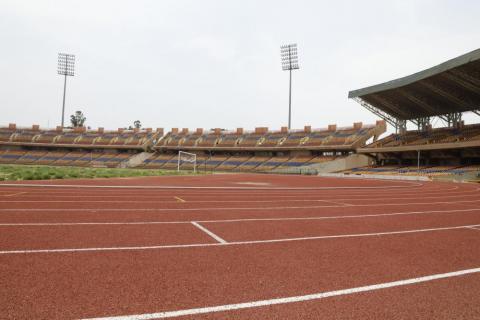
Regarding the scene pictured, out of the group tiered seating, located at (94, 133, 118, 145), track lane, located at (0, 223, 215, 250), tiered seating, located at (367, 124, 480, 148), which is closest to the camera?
track lane, located at (0, 223, 215, 250)

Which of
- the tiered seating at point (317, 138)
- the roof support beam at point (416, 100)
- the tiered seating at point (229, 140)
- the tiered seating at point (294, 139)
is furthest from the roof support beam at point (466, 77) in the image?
the tiered seating at point (229, 140)

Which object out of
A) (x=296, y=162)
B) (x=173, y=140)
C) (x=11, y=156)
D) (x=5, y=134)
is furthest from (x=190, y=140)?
(x=5, y=134)

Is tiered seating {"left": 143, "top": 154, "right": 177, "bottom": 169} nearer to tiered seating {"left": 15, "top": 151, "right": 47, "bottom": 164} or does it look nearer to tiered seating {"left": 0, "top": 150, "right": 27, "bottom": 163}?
tiered seating {"left": 15, "top": 151, "right": 47, "bottom": 164}

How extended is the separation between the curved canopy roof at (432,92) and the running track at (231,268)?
31.3m

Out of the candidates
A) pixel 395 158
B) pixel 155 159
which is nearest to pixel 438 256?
pixel 395 158

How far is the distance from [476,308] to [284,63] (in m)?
73.7

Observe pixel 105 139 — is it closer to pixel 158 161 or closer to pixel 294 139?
pixel 158 161

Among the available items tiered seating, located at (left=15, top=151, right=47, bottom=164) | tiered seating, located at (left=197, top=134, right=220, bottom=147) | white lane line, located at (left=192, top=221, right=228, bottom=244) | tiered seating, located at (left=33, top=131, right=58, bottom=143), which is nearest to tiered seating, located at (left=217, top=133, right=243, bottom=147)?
tiered seating, located at (left=197, top=134, right=220, bottom=147)

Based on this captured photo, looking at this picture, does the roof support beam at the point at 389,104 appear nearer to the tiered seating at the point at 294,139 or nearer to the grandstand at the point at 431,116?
the grandstand at the point at 431,116

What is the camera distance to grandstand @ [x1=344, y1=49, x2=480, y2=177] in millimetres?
33375

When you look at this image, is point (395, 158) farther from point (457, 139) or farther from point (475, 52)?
point (475, 52)

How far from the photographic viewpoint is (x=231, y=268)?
4.29 meters

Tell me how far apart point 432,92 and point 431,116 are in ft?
30.4

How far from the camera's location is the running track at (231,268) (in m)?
3.08
